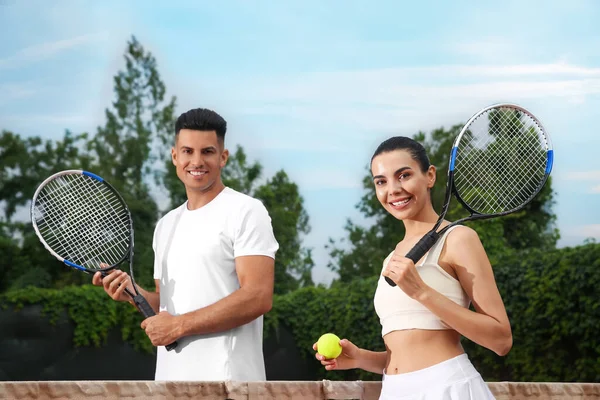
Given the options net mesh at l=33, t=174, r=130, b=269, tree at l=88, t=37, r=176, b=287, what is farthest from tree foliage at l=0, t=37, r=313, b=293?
net mesh at l=33, t=174, r=130, b=269

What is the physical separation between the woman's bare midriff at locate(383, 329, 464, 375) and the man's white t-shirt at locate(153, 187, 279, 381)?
2.54ft

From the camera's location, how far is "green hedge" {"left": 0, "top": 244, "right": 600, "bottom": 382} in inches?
371

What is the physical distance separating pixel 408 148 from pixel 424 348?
635 mm

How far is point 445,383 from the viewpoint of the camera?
2547 mm

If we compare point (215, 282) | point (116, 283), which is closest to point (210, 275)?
point (215, 282)

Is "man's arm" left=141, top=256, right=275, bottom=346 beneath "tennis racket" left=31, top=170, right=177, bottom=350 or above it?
beneath

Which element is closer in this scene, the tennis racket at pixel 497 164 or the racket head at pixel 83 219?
the tennis racket at pixel 497 164

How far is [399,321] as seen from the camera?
8.71 ft

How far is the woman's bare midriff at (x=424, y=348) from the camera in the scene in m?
2.59

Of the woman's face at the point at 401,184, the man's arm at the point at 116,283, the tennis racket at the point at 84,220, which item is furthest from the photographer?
the tennis racket at the point at 84,220

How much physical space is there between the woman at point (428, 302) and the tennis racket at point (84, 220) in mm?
1517

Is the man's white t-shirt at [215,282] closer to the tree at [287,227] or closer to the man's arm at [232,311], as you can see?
the man's arm at [232,311]

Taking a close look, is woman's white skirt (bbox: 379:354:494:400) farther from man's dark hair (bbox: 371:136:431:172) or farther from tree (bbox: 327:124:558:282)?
tree (bbox: 327:124:558:282)

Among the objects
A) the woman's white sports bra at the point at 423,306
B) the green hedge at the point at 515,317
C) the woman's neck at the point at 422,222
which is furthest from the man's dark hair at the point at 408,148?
the green hedge at the point at 515,317
